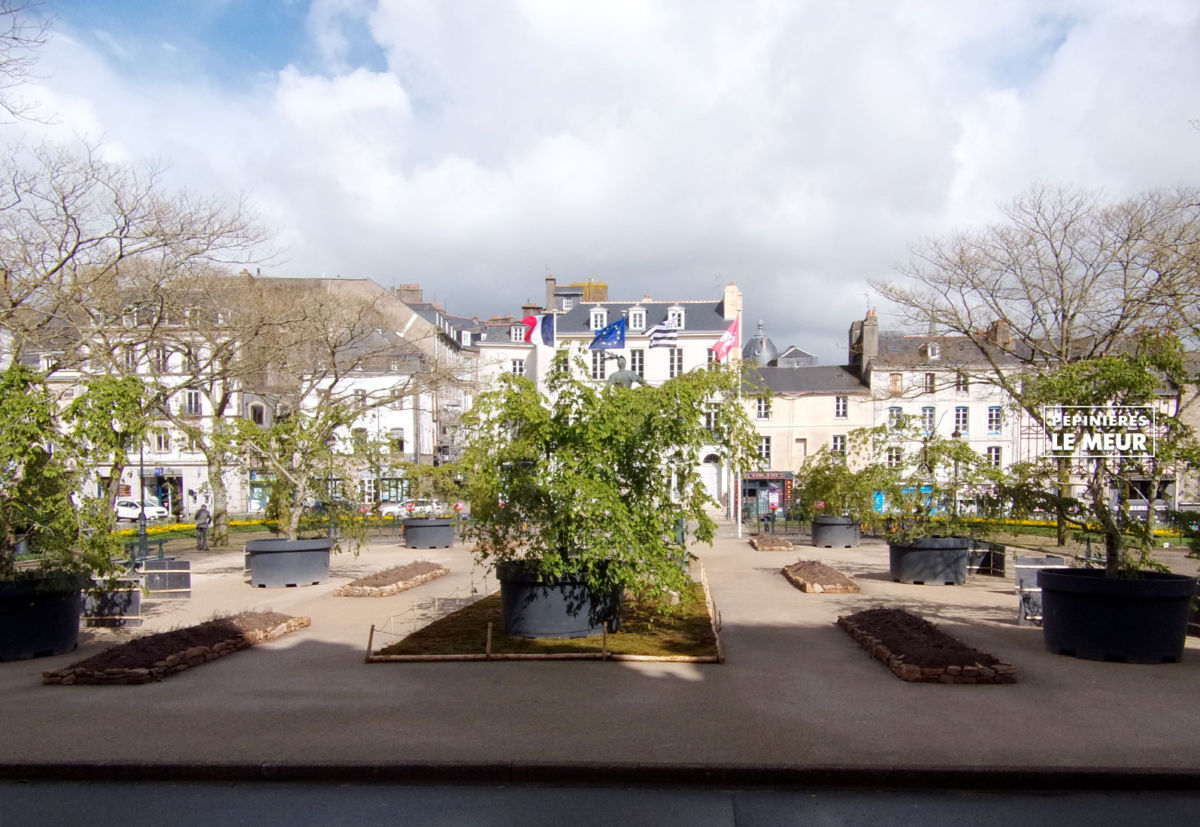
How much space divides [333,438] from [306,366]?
17.6 m

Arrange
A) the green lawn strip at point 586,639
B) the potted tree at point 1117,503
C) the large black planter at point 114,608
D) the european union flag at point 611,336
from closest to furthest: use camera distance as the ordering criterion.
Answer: the potted tree at point 1117,503 < the green lawn strip at point 586,639 < the large black planter at point 114,608 < the european union flag at point 611,336

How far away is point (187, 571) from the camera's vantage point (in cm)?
1670

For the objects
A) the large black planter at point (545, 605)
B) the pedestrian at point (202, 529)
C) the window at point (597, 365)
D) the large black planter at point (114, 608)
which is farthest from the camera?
the window at point (597, 365)

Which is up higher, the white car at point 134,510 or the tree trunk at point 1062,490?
the tree trunk at point 1062,490

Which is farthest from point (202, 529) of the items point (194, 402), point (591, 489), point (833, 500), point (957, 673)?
point (957, 673)

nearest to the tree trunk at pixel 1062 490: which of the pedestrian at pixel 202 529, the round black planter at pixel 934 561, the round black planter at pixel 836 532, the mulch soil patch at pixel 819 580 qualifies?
the mulch soil patch at pixel 819 580

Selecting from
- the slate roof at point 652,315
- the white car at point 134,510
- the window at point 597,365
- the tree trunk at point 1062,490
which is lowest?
the white car at point 134,510

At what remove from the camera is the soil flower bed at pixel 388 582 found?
1647 centimetres

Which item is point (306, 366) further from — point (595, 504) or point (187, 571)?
point (595, 504)

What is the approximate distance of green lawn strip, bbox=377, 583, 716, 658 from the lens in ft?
34.8

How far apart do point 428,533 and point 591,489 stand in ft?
61.5

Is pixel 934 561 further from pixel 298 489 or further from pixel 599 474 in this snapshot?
pixel 298 489

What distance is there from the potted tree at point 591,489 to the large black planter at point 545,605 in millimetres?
12

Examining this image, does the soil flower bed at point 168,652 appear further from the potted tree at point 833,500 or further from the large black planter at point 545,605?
the potted tree at point 833,500
